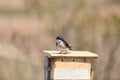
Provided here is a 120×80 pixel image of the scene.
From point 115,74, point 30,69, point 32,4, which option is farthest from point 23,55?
point 115,74

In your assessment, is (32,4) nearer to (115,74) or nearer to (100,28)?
(100,28)

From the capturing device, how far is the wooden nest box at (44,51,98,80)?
255 centimetres

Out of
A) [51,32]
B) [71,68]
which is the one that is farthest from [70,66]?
[51,32]

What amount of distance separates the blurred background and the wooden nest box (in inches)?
43.0

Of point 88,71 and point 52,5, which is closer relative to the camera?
point 88,71

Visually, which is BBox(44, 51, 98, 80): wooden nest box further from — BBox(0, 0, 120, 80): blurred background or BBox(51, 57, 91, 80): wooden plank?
BBox(0, 0, 120, 80): blurred background

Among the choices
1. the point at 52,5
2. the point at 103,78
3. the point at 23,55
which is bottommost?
the point at 103,78

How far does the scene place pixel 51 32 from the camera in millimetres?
3709

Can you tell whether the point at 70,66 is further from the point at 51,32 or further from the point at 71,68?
the point at 51,32

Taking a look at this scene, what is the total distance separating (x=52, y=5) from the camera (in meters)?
3.70

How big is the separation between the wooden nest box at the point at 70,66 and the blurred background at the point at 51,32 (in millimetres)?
1093

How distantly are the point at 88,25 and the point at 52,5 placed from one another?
45cm

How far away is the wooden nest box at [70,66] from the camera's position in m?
2.55

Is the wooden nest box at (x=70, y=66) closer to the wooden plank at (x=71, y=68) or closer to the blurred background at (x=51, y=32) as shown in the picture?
the wooden plank at (x=71, y=68)
